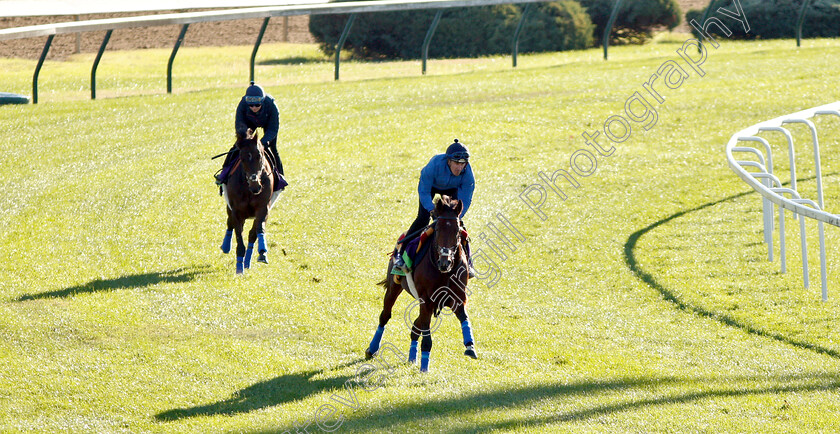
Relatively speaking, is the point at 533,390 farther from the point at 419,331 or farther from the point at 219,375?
the point at 219,375

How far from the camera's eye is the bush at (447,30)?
25547mm

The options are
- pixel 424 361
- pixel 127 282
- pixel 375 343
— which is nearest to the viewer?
pixel 424 361

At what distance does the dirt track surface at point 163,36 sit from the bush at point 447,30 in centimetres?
330

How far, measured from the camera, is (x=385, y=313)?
30.3 feet

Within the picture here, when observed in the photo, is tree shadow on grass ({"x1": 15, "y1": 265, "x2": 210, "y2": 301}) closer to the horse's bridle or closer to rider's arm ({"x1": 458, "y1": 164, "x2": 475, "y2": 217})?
rider's arm ({"x1": 458, "y1": 164, "x2": 475, "y2": 217})

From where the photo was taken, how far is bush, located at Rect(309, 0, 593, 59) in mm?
25547

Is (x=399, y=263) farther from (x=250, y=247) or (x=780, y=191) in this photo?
(x=780, y=191)

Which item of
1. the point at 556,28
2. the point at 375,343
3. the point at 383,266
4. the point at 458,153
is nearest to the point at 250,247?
the point at 383,266

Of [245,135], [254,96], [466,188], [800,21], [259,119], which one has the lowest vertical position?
[466,188]

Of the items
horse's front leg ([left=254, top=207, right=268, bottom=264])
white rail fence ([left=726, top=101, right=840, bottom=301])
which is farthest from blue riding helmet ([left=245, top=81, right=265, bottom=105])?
white rail fence ([left=726, top=101, right=840, bottom=301])

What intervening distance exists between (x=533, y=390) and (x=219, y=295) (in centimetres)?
447

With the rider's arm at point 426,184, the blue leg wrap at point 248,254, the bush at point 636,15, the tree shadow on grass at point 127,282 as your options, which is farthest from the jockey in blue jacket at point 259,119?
the bush at point 636,15

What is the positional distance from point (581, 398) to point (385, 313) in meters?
2.16

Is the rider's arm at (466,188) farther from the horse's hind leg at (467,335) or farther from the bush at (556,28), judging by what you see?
the bush at (556,28)
